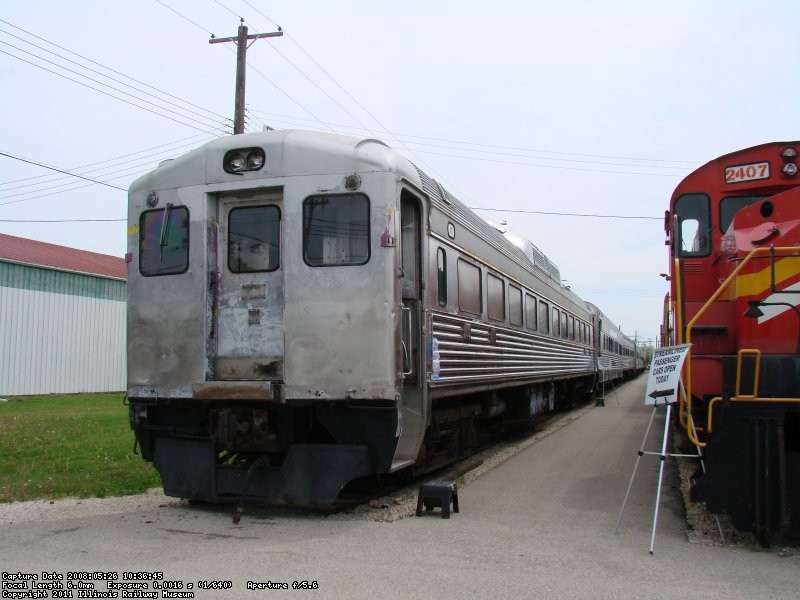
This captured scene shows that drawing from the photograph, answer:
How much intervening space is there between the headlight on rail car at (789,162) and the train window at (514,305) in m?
4.55

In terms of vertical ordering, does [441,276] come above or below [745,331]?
above

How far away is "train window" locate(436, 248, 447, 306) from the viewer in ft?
25.0

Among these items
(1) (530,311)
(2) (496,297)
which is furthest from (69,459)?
(1) (530,311)

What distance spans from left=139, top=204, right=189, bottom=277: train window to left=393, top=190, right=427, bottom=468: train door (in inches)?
84.3

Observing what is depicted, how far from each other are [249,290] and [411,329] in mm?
1602

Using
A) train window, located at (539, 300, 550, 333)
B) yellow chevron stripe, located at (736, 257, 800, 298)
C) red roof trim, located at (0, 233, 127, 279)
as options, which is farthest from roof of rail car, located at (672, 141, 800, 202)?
red roof trim, located at (0, 233, 127, 279)

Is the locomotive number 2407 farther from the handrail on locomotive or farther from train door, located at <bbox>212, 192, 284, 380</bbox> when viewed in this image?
train door, located at <bbox>212, 192, 284, 380</bbox>

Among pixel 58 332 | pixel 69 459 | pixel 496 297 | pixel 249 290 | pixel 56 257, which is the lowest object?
pixel 69 459

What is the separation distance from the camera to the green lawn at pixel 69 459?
25.9ft

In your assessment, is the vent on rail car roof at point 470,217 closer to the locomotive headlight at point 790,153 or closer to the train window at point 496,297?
the train window at point 496,297

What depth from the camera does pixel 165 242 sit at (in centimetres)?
703

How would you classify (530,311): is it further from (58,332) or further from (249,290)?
(58,332)

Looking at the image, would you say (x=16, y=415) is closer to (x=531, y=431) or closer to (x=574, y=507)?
(x=531, y=431)

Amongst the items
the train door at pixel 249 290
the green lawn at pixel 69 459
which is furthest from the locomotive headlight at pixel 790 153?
the green lawn at pixel 69 459
